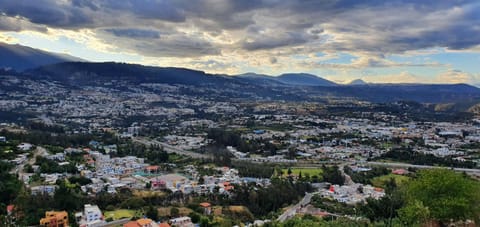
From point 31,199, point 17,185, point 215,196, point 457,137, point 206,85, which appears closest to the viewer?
point 31,199

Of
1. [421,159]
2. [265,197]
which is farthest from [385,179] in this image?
[265,197]

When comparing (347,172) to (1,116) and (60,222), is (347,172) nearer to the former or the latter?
(60,222)

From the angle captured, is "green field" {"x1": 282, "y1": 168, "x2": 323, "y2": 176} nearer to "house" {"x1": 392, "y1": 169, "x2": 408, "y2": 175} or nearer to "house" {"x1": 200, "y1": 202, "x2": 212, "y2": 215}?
"house" {"x1": 392, "y1": 169, "x2": 408, "y2": 175}

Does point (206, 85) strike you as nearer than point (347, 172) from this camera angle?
No

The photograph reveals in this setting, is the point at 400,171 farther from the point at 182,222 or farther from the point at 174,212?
the point at 182,222

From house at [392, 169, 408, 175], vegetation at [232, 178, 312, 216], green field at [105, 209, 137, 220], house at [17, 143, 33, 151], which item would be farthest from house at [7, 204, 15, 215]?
house at [392, 169, 408, 175]

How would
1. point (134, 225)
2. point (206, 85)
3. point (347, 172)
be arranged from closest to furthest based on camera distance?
point (134, 225) < point (347, 172) < point (206, 85)

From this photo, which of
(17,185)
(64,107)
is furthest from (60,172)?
(64,107)
